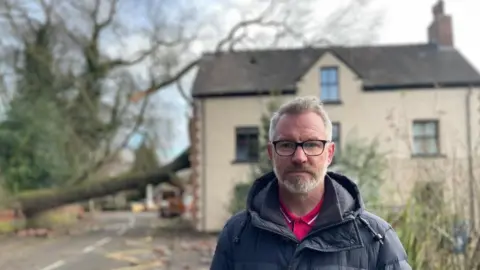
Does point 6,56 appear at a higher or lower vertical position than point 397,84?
higher

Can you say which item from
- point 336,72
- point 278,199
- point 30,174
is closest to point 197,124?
point 336,72

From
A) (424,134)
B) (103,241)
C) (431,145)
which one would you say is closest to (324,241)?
(103,241)

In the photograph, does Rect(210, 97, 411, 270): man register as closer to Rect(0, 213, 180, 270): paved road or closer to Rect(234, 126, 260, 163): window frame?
Rect(0, 213, 180, 270): paved road

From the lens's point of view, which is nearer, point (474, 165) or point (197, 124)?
point (474, 165)

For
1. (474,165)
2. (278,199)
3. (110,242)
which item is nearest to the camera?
(278,199)

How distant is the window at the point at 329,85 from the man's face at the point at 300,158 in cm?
2410

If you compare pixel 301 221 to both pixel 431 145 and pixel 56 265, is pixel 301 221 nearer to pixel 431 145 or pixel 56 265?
pixel 56 265

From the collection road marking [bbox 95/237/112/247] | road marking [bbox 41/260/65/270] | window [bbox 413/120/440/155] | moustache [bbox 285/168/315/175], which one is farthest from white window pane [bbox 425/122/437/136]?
moustache [bbox 285/168/315/175]

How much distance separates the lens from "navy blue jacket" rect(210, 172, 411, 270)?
8.29 feet

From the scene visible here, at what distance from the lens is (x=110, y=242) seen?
2253cm

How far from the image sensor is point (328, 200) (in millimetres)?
2654

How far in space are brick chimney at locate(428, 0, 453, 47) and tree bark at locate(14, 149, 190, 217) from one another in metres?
13.5

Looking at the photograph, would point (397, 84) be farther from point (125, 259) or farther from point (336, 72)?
point (125, 259)

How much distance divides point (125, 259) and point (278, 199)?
48.1 ft
